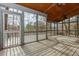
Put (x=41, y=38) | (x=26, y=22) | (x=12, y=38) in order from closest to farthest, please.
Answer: (x=12, y=38)
(x=26, y=22)
(x=41, y=38)

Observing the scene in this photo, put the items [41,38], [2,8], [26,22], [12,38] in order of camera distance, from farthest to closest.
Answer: [41,38] < [26,22] < [12,38] < [2,8]

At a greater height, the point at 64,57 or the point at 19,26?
the point at 19,26

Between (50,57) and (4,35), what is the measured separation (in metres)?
1.61

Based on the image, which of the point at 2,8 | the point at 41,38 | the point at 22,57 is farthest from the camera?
the point at 41,38

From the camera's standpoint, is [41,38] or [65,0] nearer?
[65,0]

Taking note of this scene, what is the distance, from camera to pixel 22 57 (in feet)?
8.04

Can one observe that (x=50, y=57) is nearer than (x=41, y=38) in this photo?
Yes

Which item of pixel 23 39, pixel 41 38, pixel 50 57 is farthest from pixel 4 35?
pixel 41 38

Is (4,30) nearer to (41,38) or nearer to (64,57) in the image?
(64,57)

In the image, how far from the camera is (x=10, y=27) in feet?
10.4

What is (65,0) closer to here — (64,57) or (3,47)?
(64,57)

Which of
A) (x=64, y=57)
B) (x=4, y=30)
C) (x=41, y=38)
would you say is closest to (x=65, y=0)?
(x=64, y=57)

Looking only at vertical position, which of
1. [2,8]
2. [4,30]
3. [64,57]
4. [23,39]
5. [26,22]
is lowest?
[64,57]

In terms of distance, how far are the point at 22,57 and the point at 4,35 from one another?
109 cm
